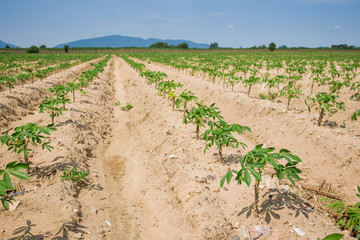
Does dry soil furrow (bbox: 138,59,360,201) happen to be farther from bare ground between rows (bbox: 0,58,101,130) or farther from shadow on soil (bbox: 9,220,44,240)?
bare ground between rows (bbox: 0,58,101,130)

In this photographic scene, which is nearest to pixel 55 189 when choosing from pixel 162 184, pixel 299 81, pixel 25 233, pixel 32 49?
pixel 25 233

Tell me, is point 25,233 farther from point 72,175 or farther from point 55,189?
point 72,175

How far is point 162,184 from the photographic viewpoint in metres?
5.13

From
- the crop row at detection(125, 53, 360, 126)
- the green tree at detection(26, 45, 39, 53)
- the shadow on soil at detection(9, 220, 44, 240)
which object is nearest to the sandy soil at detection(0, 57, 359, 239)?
the shadow on soil at detection(9, 220, 44, 240)

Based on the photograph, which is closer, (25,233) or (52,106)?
(25,233)

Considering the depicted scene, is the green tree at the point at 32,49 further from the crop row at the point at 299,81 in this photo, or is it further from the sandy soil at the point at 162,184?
the sandy soil at the point at 162,184

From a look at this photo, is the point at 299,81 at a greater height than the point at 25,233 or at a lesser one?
greater

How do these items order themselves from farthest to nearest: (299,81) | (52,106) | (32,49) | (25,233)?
(32,49)
(299,81)
(52,106)
(25,233)

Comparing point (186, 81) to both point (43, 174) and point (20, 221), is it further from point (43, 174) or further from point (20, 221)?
point (20, 221)

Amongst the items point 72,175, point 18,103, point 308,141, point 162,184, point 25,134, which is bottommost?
point 162,184

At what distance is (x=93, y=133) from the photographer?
754 centimetres

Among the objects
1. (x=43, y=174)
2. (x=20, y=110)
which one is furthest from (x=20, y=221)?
(x=20, y=110)

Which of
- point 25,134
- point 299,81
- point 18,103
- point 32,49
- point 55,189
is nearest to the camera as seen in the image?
point 25,134

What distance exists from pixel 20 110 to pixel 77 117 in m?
4.32
